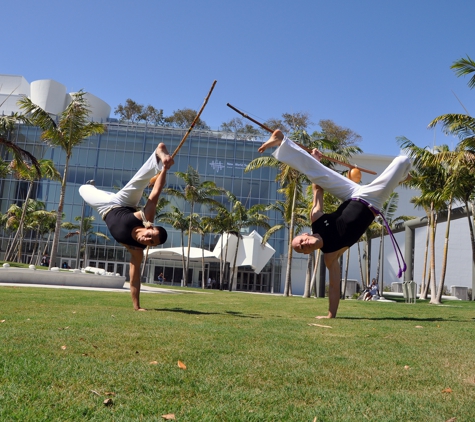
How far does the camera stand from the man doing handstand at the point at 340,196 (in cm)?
730

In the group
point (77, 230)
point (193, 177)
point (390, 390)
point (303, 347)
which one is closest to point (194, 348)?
point (303, 347)

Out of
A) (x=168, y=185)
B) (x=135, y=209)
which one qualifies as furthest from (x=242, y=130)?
(x=135, y=209)

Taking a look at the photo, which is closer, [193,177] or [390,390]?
[390,390]

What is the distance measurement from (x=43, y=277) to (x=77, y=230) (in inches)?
1166

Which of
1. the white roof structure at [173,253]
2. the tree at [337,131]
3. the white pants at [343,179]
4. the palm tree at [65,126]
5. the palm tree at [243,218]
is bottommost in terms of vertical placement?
the white roof structure at [173,253]

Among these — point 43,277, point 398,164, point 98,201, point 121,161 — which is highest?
point 121,161

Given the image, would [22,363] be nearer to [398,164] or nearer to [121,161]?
[398,164]

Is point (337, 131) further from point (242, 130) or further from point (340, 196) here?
point (340, 196)

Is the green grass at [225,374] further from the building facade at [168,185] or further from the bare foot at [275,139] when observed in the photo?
the building facade at [168,185]

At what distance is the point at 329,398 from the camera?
3041 millimetres

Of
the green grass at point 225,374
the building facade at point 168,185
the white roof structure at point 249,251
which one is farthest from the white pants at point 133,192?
the building facade at point 168,185

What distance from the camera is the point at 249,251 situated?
4075 centimetres

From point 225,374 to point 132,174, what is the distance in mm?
47368

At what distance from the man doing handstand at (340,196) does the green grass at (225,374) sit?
1995 millimetres
